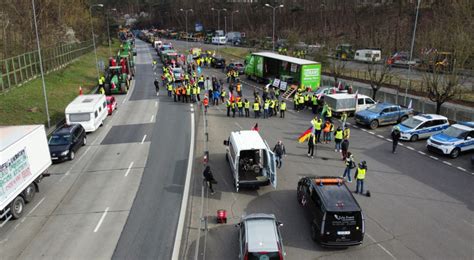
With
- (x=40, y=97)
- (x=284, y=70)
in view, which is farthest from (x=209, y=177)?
(x=284, y=70)

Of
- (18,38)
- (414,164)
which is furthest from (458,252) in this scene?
(18,38)

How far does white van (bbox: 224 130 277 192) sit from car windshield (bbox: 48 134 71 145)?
33.8ft

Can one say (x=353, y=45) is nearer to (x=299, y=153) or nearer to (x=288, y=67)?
(x=288, y=67)

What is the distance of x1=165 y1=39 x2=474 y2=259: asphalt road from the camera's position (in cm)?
1298

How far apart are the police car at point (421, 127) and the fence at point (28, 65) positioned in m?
32.1

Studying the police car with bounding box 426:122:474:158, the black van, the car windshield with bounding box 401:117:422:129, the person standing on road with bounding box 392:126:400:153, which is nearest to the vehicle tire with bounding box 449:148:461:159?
the police car with bounding box 426:122:474:158

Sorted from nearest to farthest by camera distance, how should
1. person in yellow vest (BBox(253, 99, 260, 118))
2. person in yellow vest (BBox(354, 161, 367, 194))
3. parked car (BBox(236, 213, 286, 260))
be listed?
parked car (BBox(236, 213, 286, 260))
person in yellow vest (BBox(354, 161, 367, 194))
person in yellow vest (BBox(253, 99, 260, 118))

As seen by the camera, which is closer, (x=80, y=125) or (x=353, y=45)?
(x=80, y=125)

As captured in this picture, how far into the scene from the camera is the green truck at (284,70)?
3791cm

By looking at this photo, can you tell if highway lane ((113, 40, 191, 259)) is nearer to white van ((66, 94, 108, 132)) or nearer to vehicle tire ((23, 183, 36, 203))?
white van ((66, 94, 108, 132))

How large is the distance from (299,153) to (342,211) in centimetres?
1011

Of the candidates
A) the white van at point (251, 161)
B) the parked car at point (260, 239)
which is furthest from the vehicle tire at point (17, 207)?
the parked car at point (260, 239)

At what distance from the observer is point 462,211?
51.0 ft

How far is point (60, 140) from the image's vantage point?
73.2ft
